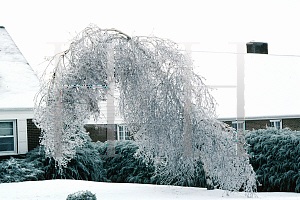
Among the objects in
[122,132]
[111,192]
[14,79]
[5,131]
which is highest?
[14,79]

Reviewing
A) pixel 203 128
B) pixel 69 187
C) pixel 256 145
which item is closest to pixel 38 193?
pixel 69 187

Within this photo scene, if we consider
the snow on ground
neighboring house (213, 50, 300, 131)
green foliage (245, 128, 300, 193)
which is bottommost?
the snow on ground

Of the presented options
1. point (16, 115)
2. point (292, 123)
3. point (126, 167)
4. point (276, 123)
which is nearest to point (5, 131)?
point (16, 115)

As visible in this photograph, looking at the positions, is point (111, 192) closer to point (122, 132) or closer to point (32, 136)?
point (32, 136)

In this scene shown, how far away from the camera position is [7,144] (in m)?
14.2

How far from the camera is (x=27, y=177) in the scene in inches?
508

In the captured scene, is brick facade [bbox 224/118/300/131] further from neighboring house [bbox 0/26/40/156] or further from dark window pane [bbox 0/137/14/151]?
dark window pane [bbox 0/137/14/151]

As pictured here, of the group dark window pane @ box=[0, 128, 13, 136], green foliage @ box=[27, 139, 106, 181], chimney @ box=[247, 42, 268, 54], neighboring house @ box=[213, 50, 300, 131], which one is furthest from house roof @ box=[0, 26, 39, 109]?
chimney @ box=[247, 42, 268, 54]

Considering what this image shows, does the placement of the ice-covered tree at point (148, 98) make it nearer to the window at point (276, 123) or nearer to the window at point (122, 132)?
the window at point (122, 132)

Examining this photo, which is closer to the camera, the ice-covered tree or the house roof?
the ice-covered tree

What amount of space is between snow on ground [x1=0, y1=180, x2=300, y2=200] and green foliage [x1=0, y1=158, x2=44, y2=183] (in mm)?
620

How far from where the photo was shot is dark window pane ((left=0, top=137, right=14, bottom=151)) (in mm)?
14117

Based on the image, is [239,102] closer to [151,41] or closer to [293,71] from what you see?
[293,71]

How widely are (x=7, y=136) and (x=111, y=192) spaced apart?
19.3 ft
